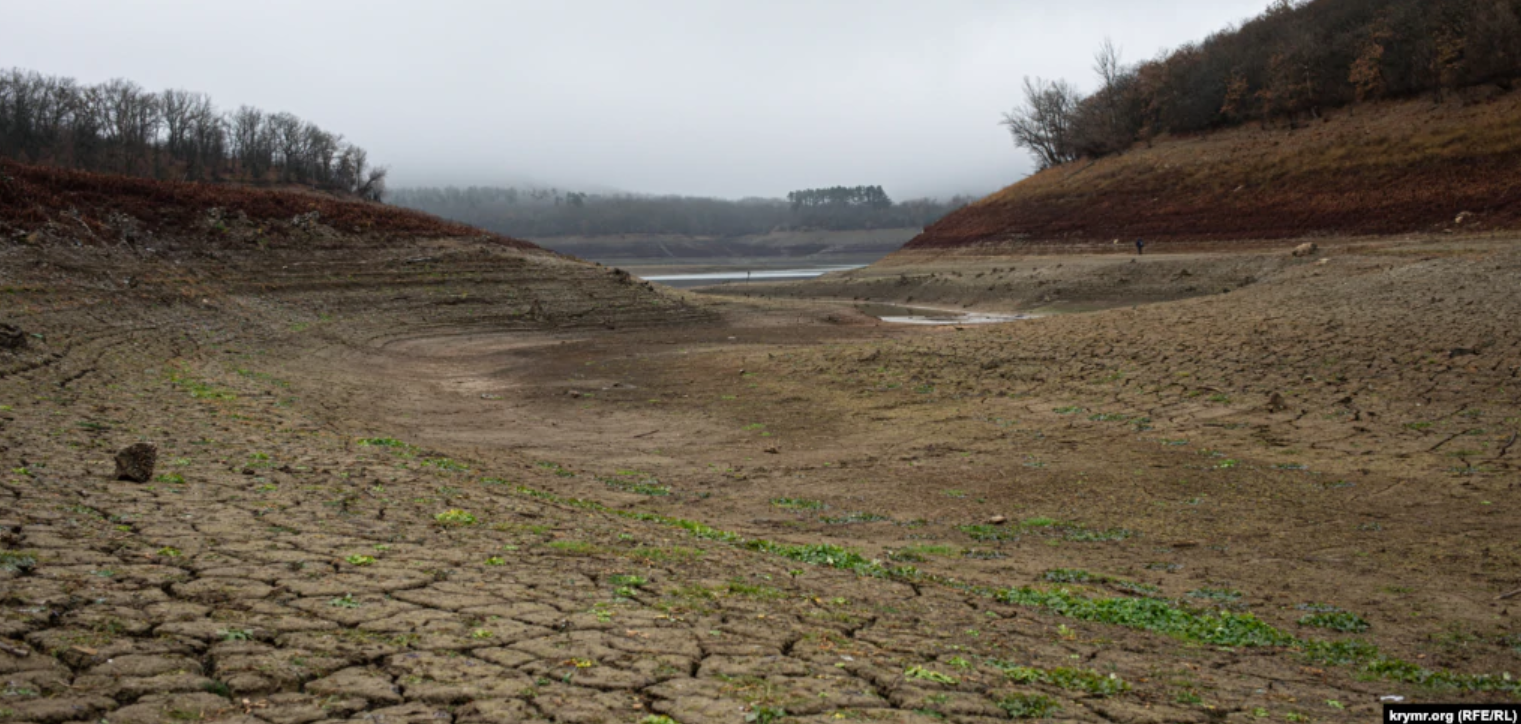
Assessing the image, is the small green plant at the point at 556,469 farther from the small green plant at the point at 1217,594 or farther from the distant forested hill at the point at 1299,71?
the distant forested hill at the point at 1299,71

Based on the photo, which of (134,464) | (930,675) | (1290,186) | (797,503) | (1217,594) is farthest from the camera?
(1290,186)

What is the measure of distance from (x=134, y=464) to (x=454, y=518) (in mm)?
2809

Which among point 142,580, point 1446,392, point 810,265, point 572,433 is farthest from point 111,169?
point 810,265

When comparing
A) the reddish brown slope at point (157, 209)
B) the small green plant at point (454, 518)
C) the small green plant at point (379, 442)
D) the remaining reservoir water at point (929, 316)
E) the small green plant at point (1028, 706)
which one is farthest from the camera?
the remaining reservoir water at point (929, 316)

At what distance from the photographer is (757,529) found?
28.5ft

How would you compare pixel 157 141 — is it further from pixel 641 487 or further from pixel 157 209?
pixel 641 487

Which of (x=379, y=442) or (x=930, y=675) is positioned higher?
(x=379, y=442)

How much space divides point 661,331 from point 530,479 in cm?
2183

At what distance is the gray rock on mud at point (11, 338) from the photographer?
13180 mm

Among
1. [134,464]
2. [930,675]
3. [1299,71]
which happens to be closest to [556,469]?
[134,464]

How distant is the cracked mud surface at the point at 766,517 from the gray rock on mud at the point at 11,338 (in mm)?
600

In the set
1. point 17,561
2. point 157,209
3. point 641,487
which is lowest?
point 641,487

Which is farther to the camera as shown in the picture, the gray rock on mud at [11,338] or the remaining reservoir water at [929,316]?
the remaining reservoir water at [929,316]

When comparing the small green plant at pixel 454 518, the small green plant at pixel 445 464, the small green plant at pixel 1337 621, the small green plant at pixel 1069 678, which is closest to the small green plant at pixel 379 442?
the small green plant at pixel 445 464
